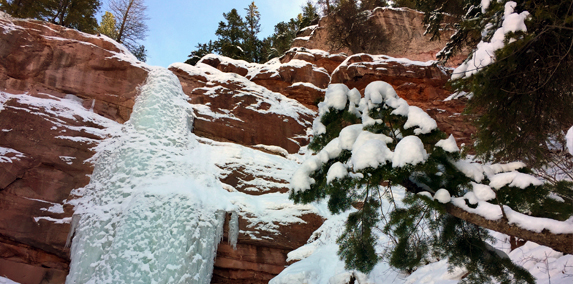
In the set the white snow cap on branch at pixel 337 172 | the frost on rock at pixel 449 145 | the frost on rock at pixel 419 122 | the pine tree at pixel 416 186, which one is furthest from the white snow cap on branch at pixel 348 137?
the frost on rock at pixel 449 145

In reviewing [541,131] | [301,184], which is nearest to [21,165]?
[301,184]

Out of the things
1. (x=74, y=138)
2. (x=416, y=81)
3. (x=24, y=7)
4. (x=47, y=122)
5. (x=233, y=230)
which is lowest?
(x=233, y=230)

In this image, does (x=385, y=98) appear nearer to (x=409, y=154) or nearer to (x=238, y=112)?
(x=409, y=154)

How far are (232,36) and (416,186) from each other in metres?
21.4

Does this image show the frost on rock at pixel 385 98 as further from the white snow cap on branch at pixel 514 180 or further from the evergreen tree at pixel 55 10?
the evergreen tree at pixel 55 10

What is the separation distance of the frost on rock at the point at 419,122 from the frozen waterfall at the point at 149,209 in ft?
19.1

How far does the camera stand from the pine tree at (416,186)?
2.89 meters

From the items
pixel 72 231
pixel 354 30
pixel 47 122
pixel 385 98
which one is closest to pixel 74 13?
pixel 47 122

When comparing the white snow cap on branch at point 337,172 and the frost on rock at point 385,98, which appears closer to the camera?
the white snow cap on branch at point 337,172

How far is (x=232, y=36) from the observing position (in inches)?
882

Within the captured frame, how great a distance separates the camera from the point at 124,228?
23.3 feet

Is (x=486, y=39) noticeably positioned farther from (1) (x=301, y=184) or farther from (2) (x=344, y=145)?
(1) (x=301, y=184)

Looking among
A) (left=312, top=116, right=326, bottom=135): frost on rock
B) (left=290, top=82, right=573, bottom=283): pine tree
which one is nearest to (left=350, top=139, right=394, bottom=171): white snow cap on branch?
(left=290, top=82, right=573, bottom=283): pine tree

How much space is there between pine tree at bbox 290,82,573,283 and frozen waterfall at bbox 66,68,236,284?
15.2 feet
